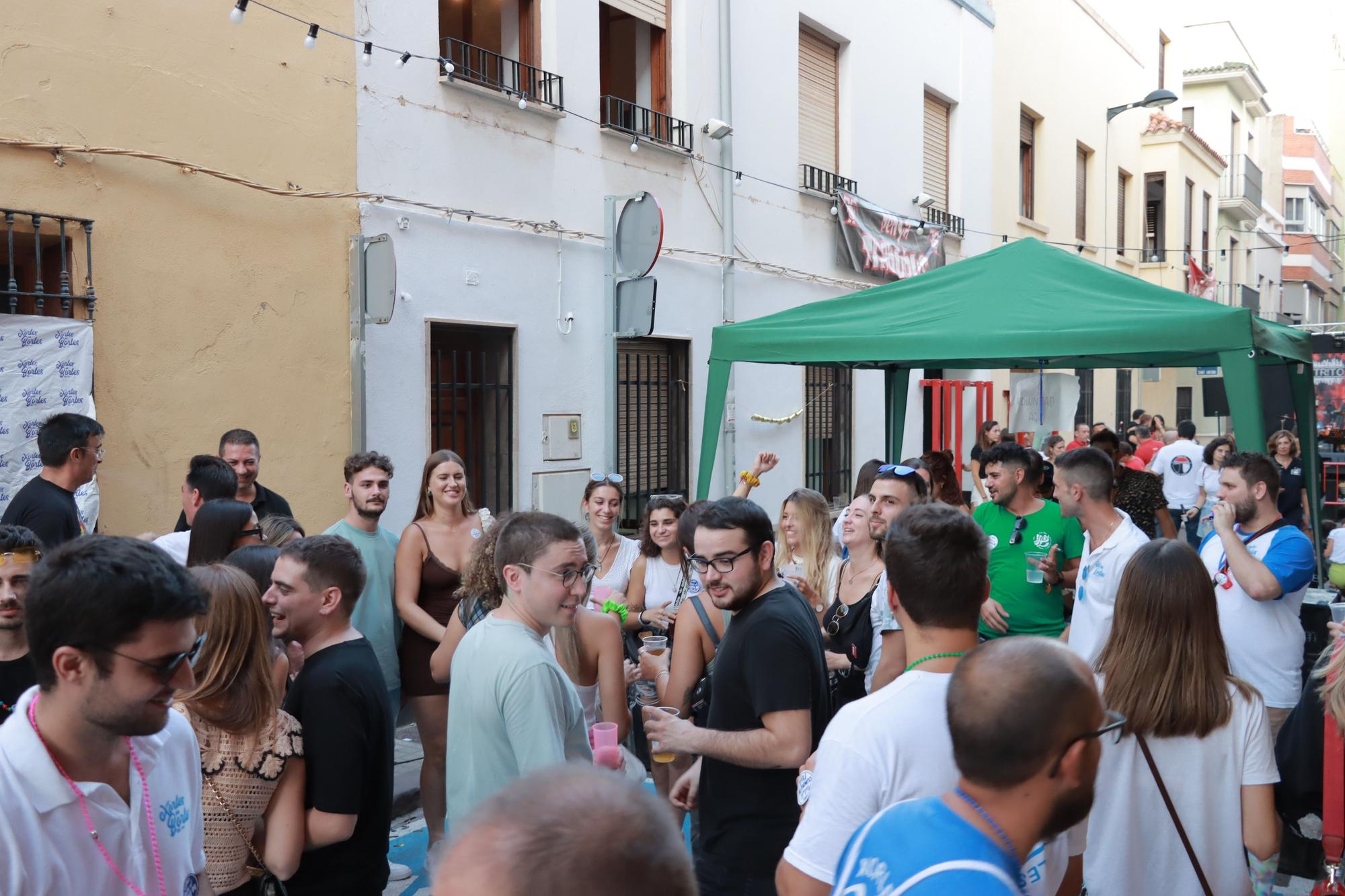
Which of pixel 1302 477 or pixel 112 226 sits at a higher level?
pixel 112 226

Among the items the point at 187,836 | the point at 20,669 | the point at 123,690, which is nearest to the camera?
the point at 123,690

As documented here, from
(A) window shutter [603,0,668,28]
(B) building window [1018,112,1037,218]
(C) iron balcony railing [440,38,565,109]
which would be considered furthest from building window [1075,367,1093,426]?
(C) iron balcony railing [440,38,565,109]

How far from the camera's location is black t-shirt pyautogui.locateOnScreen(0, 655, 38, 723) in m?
2.98

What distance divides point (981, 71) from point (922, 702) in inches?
621

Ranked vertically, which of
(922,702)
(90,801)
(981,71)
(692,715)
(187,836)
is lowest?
(692,715)

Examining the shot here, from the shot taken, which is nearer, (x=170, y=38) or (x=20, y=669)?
(x=20, y=669)

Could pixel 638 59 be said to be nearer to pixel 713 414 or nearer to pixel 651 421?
pixel 651 421

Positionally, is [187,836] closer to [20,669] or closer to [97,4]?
[20,669]

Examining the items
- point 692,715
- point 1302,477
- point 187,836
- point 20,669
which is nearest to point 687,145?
point 1302,477

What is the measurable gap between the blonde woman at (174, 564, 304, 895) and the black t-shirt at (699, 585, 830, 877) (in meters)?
1.09

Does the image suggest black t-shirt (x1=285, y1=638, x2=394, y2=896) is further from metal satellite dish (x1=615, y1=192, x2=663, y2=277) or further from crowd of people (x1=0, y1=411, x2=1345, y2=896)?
metal satellite dish (x1=615, y1=192, x2=663, y2=277)

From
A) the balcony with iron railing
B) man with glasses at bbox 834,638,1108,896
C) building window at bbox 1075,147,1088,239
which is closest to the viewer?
man with glasses at bbox 834,638,1108,896

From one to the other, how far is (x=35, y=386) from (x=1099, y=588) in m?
5.35

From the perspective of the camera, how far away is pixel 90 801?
1.88m
